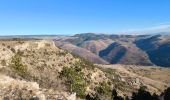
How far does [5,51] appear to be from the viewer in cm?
14275

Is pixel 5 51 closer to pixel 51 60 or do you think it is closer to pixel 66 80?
pixel 66 80

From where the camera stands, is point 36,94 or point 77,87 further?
point 77,87

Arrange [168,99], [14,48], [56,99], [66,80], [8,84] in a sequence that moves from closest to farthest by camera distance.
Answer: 1. [56,99]
2. [8,84]
3. [66,80]
4. [168,99]
5. [14,48]

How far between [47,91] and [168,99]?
9955cm

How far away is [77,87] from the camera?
122m

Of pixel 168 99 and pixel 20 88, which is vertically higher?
pixel 20 88

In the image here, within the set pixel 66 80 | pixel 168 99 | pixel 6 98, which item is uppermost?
pixel 6 98

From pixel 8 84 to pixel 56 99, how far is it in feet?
35.8

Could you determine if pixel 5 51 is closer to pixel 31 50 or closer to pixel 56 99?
pixel 31 50

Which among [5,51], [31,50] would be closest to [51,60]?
[31,50]

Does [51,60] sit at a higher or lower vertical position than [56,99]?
lower

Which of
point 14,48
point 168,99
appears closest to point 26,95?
point 168,99

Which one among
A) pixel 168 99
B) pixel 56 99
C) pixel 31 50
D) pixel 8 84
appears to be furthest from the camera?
pixel 31 50

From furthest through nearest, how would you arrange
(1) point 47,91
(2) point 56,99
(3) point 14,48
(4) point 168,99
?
(3) point 14,48
(4) point 168,99
(1) point 47,91
(2) point 56,99
